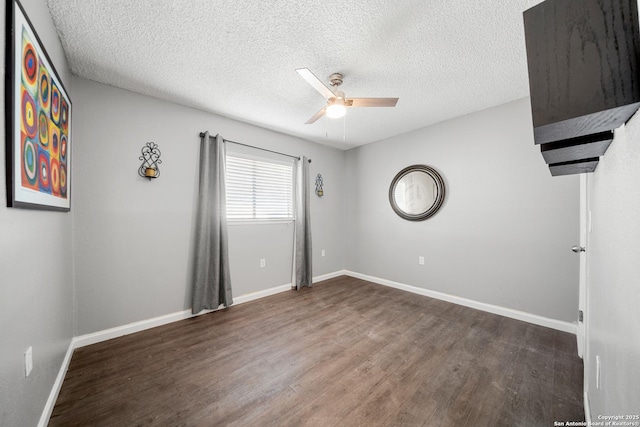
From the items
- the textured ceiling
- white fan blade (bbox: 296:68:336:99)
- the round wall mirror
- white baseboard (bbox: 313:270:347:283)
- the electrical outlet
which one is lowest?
white baseboard (bbox: 313:270:347:283)

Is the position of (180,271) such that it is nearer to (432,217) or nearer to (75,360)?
(75,360)

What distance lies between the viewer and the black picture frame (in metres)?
0.98

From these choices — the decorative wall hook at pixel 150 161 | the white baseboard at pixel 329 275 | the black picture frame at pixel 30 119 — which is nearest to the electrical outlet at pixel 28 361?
the black picture frame at pixel 30 119

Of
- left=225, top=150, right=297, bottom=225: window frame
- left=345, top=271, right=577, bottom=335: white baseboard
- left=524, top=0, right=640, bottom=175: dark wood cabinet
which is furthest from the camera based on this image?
left=225, top=150, right=297, bottom=225: window frame

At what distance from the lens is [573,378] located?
170cm

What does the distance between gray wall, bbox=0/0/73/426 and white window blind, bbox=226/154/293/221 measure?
163 centimetres

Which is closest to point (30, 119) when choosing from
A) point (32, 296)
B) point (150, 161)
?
point (32, 296)

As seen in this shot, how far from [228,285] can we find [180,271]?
22.7 inches

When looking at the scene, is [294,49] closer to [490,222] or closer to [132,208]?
[132,208]

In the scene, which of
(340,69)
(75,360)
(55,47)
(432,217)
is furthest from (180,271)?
(432,217)

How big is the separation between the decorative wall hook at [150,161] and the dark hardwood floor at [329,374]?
165cm

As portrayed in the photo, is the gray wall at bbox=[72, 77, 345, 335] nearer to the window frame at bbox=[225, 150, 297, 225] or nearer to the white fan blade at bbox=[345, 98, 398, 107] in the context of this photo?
the window frame at bbox=[225, 150, 297, 225]

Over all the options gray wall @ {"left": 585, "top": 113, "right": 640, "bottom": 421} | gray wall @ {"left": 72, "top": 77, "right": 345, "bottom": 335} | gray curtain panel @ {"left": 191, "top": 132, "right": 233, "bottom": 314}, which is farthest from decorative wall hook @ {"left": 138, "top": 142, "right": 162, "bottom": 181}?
gray wall @ {"left": 585, "top": 113, "right": 640, "bottom": 421}

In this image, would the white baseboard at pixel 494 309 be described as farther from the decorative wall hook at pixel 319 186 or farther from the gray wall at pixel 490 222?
the decorative wall hook at pixel 319 186
